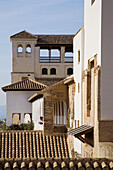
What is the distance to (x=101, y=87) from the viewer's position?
1548cm

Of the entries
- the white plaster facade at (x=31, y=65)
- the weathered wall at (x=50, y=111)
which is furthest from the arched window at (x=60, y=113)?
the white plaster facade at (x=31, y=65)

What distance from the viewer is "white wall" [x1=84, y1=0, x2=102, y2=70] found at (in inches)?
620

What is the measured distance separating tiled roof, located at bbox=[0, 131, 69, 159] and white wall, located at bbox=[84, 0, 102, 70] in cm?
526

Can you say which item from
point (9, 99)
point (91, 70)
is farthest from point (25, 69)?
point (91, 70)

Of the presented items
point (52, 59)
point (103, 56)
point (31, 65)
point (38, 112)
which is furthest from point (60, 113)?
point (52, 59)

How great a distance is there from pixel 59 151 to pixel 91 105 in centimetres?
535

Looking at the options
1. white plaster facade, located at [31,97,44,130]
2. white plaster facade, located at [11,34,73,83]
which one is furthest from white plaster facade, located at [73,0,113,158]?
white plaster facade, located at [11,34,73,83]

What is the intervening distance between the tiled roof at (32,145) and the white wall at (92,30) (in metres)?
5.26

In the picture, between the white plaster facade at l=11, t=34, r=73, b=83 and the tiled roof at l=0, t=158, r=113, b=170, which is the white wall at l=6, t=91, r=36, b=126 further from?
the tiled roof at l=0, t=158, r=113, b=170

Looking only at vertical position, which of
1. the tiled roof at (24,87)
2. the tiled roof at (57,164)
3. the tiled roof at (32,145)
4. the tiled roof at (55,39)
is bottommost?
the tiled roof at (32,145)

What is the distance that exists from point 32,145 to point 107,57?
8531mm

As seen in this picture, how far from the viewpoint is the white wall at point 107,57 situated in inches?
603

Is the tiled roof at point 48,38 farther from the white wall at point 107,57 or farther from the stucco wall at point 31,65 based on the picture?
the white wall at point 107,57

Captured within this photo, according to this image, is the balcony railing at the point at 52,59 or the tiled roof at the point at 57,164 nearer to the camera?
the tiled roof at the point at 57,164
